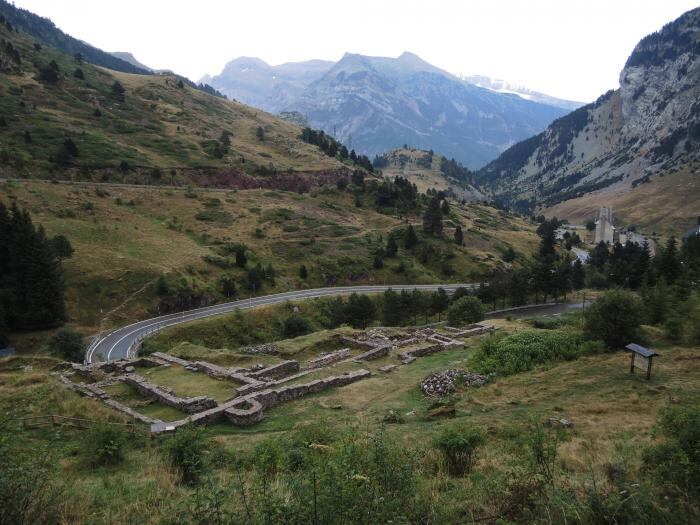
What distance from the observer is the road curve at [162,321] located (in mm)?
47062

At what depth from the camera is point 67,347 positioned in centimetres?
4203

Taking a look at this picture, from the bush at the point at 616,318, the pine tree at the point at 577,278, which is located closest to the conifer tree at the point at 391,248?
the pine tree at the point at 577,278

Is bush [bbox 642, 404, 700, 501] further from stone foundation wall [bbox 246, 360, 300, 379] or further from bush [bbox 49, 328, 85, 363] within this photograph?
bush [bbox 49, 328, 85, 363]

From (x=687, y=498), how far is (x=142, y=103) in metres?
186

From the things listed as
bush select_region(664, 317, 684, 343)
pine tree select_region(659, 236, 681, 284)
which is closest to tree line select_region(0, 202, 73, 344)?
bush select_region(664, 317, 684, 343)

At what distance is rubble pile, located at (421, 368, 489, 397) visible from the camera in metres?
24.9

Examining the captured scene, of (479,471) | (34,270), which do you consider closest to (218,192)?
(34,270)

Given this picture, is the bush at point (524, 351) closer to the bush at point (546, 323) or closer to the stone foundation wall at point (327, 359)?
the stone foundation wall at point (327, 359)

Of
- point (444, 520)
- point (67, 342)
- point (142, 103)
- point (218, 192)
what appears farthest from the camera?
point (142, 103)

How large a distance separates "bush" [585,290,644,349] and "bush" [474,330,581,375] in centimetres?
165

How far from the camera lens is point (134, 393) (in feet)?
86.6

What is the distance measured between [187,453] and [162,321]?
159ft

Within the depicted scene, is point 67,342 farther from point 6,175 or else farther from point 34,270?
point 6,175

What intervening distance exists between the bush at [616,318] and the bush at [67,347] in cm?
4603
